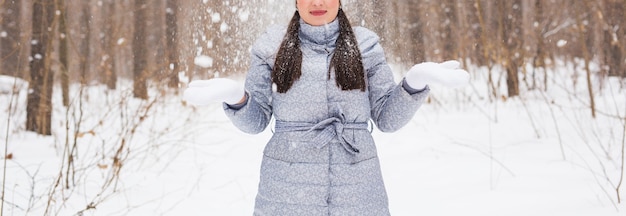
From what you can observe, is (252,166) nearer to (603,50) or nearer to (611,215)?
(611,215)

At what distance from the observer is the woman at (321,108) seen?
5.08ft

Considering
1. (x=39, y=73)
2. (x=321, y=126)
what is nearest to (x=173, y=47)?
(x=39, y=73)

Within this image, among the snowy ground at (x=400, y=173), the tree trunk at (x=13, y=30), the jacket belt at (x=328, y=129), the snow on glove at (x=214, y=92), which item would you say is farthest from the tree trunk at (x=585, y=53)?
the tree trunk at (x=13, y=30)

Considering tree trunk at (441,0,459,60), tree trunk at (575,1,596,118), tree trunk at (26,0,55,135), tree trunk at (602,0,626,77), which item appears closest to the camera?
tree trunk at (575,1,596,118)

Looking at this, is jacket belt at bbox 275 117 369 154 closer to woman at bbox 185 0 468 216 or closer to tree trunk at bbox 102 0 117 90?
woman at bbox 185 0 468 216

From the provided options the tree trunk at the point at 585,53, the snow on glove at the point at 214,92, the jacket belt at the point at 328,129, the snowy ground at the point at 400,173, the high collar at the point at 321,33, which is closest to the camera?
the snow on glove at the point at 214,92

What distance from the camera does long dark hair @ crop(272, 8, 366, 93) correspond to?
158 centimetres

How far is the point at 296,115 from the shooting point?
160 cm

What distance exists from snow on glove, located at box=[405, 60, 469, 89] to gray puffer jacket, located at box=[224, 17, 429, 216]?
0.18 ft

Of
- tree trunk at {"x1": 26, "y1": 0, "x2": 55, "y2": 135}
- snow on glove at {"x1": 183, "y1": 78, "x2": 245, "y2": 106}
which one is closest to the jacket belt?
snow on glove at {"x1": 183, "y1": 78, "x2": 245, "y2": 106}

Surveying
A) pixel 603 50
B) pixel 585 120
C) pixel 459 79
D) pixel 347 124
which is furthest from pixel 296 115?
pixel 603 50

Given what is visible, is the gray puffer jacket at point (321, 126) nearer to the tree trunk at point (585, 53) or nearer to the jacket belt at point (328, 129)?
the jacket belt at point (328, 129)

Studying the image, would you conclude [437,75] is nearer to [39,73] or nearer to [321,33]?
[321,33]

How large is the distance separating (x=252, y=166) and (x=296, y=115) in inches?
118
